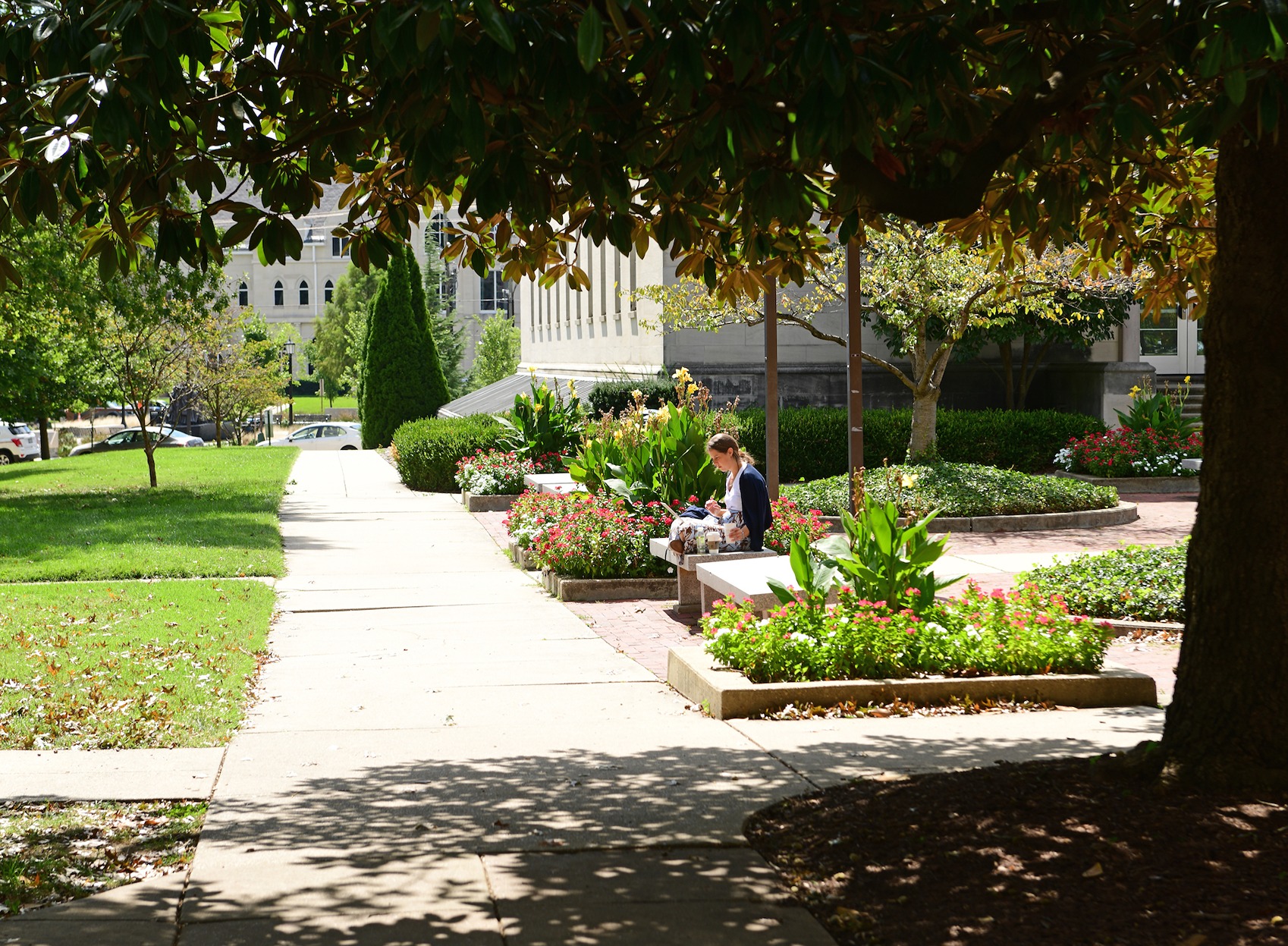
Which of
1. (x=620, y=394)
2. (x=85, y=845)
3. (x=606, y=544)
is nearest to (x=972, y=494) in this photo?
(x=606, y=544)

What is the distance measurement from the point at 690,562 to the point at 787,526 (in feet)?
5.43

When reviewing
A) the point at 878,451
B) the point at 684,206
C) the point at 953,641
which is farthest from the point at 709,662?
the point at 878,451

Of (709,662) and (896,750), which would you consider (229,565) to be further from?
(896,750)

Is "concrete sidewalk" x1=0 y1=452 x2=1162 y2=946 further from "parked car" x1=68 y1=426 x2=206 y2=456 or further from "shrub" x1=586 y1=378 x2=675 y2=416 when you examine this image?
"parked car" x1=68 y1=426 x2=206 y2=456

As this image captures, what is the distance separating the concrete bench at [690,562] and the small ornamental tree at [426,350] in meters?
25.7

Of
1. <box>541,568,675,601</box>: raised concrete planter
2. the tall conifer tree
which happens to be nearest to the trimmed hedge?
<box>541,568,675,601</box>: raised concrete planter

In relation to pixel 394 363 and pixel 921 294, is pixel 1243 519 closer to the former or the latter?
pixel 921 294

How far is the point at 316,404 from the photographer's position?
9656 cm

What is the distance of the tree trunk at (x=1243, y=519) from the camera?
5.06 metres

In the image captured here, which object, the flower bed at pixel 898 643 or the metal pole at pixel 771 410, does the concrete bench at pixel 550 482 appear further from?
the flower bed at pixel 898 643

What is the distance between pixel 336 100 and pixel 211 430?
6146 cm

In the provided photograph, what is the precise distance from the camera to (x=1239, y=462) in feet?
16.8

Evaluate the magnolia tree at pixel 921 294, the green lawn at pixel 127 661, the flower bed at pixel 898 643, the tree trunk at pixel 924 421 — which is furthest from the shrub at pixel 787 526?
the tree trunk at pixel 924 421

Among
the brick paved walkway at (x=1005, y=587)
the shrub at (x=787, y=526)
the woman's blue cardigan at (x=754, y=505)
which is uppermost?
the woman's blue cardigan at (x=754, y=505)
